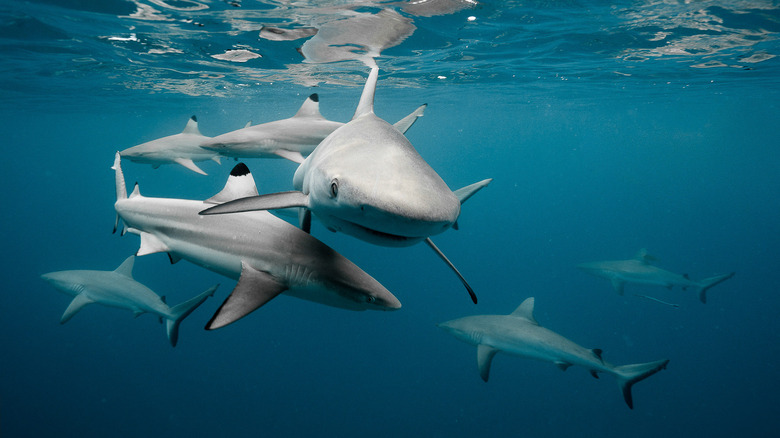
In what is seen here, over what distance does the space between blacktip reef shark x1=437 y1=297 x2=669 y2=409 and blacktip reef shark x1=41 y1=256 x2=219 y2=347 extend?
20.6ft

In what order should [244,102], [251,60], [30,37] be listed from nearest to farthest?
[30,37], [251,60], [244,102]

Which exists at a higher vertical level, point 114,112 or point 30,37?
point 30,37

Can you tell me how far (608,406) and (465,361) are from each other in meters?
7.09

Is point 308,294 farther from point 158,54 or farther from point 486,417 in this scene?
point 486,417

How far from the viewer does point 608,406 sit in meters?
18.8

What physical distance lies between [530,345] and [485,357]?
3.35ft

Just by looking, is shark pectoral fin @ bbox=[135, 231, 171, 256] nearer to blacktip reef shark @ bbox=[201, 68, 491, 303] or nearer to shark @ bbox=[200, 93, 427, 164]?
blacktip reef shark @ bbox=[201, 68, 491, 303]

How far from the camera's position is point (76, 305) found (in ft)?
29.2

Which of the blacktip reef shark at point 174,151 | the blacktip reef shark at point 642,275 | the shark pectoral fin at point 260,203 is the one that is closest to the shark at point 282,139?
the blacktip reef shark at point 174,151

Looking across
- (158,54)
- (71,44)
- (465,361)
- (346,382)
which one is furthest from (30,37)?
(465,361)

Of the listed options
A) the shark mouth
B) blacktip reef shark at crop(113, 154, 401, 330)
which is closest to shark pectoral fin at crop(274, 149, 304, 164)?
blacktip reef shark at crop(113, 154, 401, 330)

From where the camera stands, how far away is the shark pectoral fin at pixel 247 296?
7.68 feet

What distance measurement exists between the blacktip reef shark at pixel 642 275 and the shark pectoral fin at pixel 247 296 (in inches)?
565

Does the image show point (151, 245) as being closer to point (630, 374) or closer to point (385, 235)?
point (385, 235)
